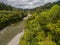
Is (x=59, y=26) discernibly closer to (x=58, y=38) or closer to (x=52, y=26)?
(x=52, y=26)

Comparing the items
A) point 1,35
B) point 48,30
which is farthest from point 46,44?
point 1,35

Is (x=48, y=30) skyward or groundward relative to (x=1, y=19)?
skyward

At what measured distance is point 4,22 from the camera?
5944 centimetres

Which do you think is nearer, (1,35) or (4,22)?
(1,35)

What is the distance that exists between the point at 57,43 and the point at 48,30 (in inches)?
155

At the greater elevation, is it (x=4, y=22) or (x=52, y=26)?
(x=52, y=26)

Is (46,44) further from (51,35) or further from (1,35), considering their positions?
(1,35)

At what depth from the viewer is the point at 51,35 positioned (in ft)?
72.8

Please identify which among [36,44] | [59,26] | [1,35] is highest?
[59,26]

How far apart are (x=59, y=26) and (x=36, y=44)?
320 centimetres

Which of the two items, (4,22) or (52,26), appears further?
(4,22)

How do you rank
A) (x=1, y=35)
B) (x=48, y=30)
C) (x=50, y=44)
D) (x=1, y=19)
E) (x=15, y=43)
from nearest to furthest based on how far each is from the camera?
(x=50, y=44), (x=48, y=30), (x=15, y=43), (x=1, y=35), (x=1, y=19)

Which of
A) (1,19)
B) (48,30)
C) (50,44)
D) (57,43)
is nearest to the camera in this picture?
(50,44)

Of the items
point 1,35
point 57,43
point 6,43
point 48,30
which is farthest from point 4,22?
point 57,43
